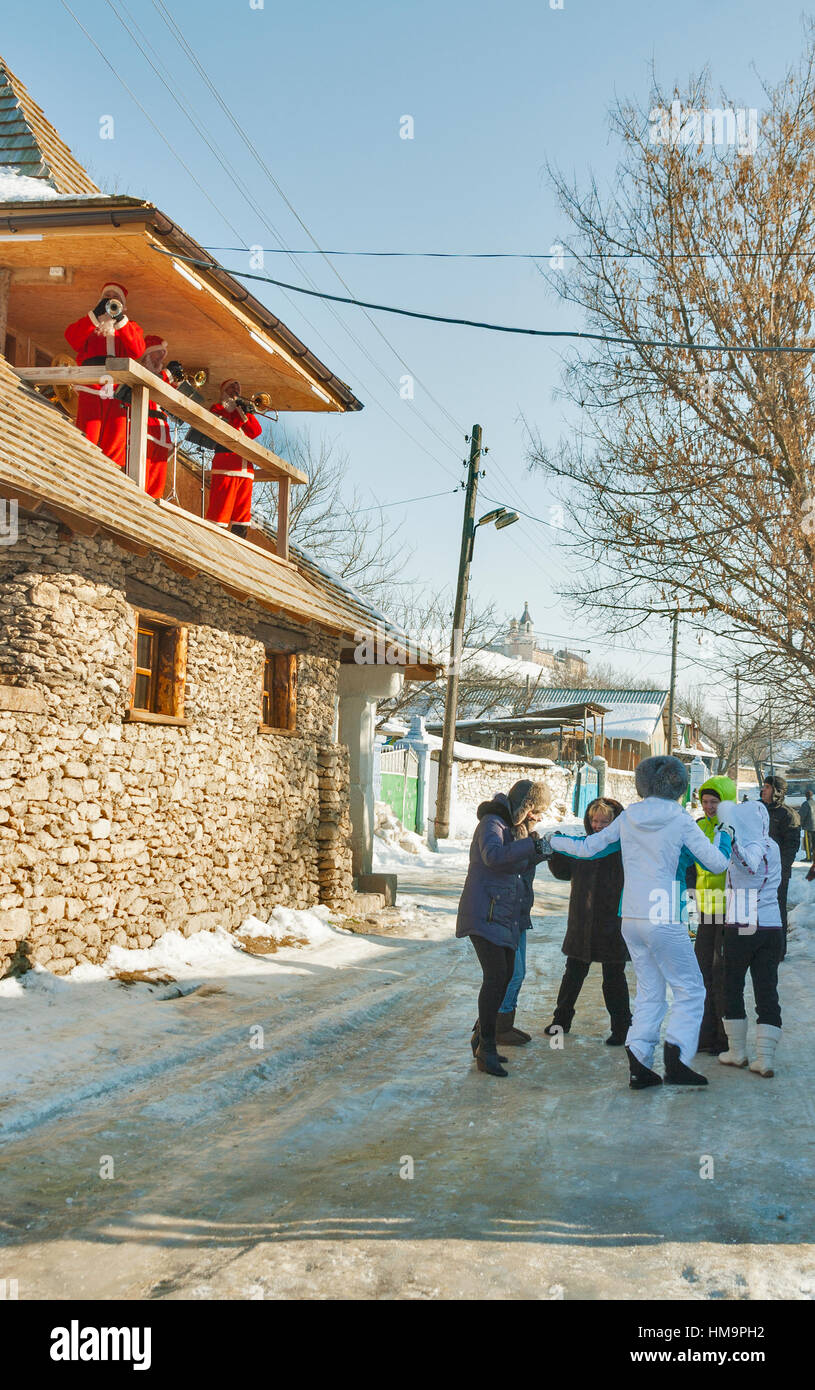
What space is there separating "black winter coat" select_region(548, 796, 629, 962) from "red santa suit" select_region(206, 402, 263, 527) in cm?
704

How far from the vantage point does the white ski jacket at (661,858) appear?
238 inches

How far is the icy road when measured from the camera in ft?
11.9

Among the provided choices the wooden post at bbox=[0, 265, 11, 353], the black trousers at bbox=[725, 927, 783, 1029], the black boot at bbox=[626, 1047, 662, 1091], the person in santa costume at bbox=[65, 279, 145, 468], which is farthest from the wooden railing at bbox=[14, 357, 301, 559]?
the black boot at bbox=[626, 1047, 662, 1091]

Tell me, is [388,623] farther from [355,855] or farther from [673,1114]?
[673,1114]

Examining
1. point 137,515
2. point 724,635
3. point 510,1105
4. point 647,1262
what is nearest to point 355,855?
point 724,635

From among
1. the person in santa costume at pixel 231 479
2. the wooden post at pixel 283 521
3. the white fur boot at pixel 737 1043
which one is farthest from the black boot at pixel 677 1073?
the wooden post at pixel 283 521

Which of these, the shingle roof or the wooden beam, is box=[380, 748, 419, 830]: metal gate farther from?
the shingle roof

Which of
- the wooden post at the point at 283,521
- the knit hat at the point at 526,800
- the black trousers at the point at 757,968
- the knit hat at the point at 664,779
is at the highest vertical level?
the wooden post at the point at 283,521

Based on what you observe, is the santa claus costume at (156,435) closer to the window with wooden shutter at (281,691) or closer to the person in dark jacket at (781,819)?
the window with wooden shutter at (281,691)

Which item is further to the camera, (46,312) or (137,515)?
(46,312)

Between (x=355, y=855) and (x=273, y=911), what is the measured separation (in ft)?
11.4

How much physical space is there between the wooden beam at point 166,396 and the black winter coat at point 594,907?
5.85m

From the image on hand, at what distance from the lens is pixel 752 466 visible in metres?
13.0

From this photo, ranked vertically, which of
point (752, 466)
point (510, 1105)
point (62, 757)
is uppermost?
point (752, 466)
